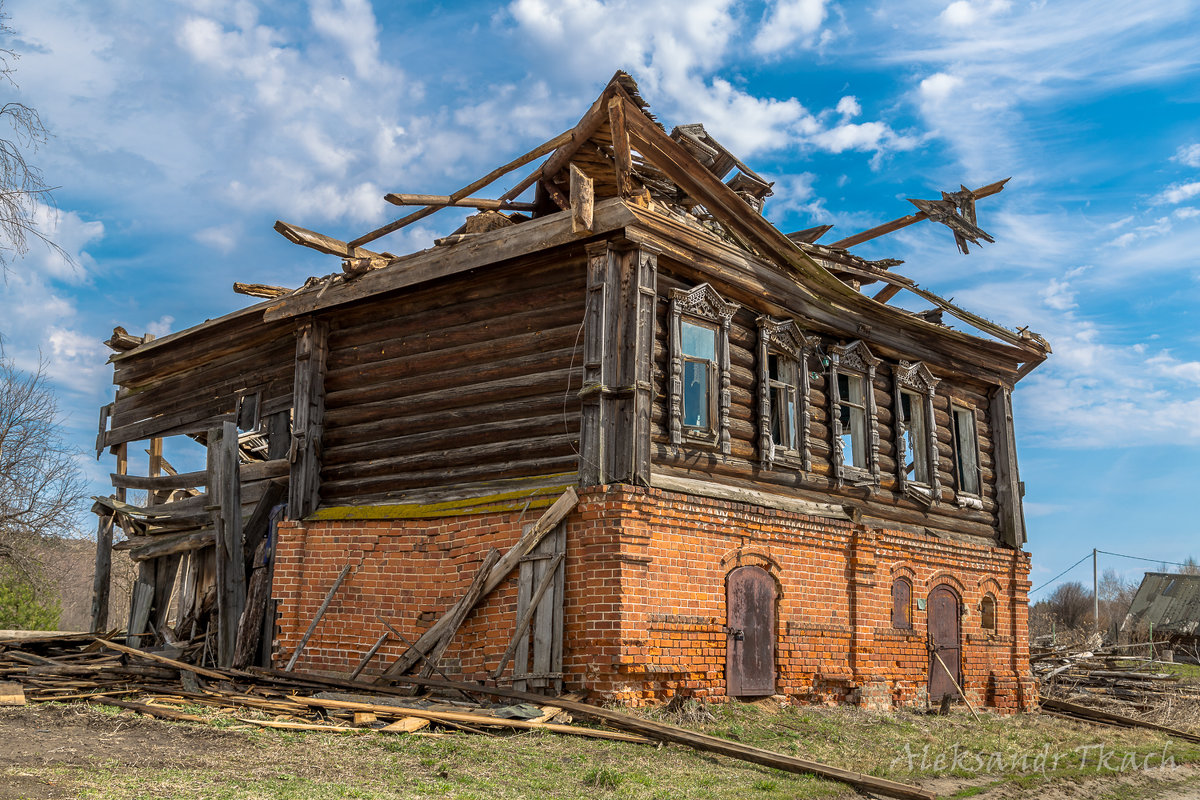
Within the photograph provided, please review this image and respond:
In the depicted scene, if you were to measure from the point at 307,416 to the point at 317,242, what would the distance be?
92.7 inches

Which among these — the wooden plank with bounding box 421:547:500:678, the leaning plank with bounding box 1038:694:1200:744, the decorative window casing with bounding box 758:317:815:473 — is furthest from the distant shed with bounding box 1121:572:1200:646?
the wooden plank with bounding box 421:547:500:678

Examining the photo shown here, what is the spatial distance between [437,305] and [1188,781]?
10.2 metres

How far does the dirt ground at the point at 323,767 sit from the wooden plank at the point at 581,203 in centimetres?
523

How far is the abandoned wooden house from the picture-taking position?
10320 mm

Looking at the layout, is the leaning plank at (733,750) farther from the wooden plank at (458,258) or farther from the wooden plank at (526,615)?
the wooden plank at (458,258)

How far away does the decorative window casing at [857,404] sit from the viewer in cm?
1352

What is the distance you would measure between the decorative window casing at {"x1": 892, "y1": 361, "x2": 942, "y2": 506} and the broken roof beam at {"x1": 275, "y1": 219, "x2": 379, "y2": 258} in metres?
8.21

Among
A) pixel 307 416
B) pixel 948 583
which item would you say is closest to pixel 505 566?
pixel 307 416

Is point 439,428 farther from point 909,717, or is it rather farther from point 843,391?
point 909,717

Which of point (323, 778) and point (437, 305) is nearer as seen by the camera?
point (323, 778)

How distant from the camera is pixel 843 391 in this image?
14.0 meters

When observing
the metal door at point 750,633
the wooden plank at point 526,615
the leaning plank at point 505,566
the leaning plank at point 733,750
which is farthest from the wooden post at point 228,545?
the metal door at point 750,633

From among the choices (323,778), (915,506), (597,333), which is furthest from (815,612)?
(323,778)

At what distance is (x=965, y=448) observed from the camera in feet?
53.0
